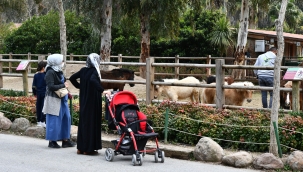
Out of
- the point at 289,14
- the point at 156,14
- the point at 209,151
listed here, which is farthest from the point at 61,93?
the point at 289,14

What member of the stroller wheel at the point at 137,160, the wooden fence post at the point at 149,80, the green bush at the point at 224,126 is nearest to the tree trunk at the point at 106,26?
the wooden fence post at the point at 149,80

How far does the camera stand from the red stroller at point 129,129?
904cm

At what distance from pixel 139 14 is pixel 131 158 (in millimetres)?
17736

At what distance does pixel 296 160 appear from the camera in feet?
28.1

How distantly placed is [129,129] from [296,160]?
2681 mm

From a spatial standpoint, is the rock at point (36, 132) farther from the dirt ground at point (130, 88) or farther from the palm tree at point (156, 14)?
the palm tree at point (156, 14)

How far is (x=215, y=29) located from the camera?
1254 inches

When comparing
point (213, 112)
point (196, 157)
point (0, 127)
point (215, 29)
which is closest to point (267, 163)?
point (196, 157)

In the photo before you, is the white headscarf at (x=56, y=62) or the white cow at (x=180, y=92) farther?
the white cow at (x=180, y=92)

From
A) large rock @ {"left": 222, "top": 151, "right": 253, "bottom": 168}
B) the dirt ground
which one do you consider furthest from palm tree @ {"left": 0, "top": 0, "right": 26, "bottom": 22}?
large rock @ {"left": 222, "top": 151, "right": 253, "bottom": 168}

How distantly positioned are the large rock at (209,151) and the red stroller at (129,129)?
2.30 ft

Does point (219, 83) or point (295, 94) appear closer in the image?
point (295, 94)

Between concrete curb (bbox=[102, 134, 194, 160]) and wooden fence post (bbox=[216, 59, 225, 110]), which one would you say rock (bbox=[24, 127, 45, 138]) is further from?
wooden fence post (bbox=[216, 59, 225, 110])

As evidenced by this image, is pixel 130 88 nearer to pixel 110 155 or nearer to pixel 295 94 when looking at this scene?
→ pixel 295 94
